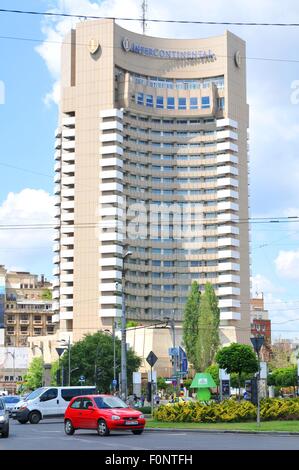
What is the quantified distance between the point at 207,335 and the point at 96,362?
33.6 m

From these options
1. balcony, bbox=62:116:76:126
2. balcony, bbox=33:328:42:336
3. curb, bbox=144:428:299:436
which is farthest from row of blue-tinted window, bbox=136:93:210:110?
curb, bbox=144:428:299:436

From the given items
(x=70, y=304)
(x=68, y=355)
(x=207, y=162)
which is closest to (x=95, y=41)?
(x=207, y=162)

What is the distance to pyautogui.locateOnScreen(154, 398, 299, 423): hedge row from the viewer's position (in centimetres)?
3588

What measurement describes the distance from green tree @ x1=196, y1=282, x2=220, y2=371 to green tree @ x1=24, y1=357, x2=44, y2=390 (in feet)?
88.8

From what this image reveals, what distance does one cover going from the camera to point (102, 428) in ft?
98.5

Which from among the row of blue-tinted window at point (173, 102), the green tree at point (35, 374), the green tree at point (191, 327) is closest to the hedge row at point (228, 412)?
the green tree at point (191, 327)

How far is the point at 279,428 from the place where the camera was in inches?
1215

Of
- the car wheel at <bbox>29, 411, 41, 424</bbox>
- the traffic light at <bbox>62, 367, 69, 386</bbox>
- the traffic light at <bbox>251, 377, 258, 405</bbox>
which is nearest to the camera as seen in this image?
the traffic light at <bbox>251, 377, 258, 405</bbox>

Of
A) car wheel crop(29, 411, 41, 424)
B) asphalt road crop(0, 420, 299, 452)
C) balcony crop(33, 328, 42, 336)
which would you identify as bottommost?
car wheel crop(29, 411, 41, 424)

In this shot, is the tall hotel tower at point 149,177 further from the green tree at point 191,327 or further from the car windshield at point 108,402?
the car windshield at point 108,402

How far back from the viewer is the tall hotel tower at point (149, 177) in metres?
138

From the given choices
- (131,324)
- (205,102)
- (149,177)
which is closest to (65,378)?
(131,324)

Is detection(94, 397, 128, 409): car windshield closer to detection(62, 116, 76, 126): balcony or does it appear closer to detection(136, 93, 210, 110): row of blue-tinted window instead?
detection(62, 116, 76, 126): balcony

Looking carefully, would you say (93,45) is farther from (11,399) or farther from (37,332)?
(11,399)
